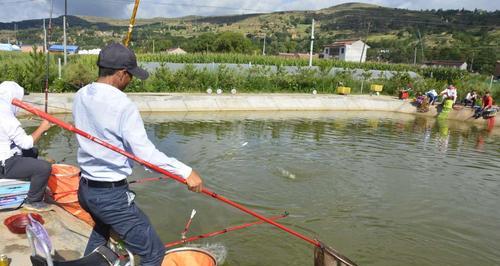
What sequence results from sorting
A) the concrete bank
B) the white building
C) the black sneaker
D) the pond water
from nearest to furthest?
the black sneaker, the pond water, the concrete bank, the white building

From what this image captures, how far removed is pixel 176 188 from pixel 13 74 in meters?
15.7

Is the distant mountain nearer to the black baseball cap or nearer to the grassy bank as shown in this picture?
the grassy bank

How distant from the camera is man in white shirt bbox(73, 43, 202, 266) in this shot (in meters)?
2.73

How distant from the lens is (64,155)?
396 inches

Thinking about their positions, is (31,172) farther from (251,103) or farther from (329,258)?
(251,103)

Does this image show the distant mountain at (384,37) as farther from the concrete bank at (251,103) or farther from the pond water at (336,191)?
the pond water at (336,191)

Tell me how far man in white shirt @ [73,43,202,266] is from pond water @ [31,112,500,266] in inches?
109

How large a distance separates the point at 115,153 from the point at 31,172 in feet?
8.98

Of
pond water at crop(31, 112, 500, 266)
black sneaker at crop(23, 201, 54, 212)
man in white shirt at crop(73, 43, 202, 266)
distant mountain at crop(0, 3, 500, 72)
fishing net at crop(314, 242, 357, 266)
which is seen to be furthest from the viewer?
distant mountain at crop(0, 3, 500, 72)

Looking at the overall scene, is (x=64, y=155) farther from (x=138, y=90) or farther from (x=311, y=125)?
(x=138, y=90)

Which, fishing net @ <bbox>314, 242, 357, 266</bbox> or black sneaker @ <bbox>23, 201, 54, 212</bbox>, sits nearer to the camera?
fishing net @ <bbox>314, 242, 357, 266</bbox>

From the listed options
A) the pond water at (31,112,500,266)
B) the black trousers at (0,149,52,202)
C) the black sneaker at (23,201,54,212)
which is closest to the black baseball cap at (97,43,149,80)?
the black trousers at (0,149,52,202)

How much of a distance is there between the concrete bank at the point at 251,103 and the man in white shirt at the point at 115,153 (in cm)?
1552

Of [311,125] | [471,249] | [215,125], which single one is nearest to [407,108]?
[311,125]
